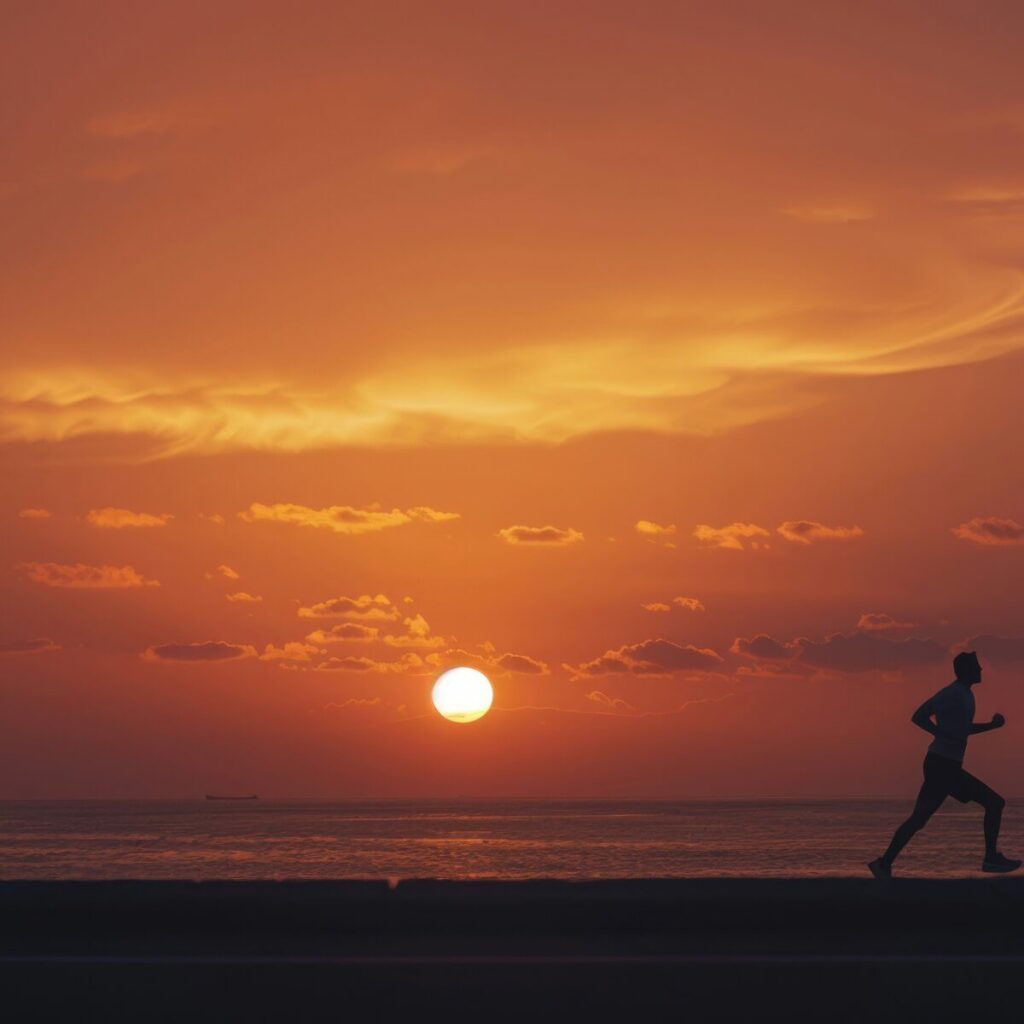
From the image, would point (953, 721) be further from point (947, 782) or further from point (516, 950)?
point (516, 950)

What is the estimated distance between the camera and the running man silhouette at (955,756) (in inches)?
494

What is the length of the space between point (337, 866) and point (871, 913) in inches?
1991

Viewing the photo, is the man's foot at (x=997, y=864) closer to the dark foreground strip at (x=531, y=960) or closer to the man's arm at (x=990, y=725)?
the man's arm at (x=990, y=725)

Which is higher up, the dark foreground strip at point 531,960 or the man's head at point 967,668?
the man's head at point 967,668

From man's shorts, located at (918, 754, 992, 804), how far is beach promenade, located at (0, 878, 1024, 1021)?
11.9 feet

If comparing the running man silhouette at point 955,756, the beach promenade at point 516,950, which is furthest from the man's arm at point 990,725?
the beach promenade at point 516,950

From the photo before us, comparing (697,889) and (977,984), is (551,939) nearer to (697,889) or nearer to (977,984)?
(697,889)

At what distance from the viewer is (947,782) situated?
12.6 metres

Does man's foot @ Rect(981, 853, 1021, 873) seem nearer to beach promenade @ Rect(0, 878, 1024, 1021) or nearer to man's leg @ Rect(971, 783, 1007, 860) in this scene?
man's leg @ Rect(971, 783, 1007, 860)

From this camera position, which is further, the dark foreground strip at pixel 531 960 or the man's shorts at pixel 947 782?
the man's shorts at pixel 947 782

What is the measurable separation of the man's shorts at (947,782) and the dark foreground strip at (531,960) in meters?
4.91

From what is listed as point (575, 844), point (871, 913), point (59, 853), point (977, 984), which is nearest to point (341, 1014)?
point (977, 984)

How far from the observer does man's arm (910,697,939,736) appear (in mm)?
12805

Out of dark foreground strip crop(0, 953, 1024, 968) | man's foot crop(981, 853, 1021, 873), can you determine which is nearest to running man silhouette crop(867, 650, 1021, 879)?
man's foot crop(981, 853, 1021, 873)
